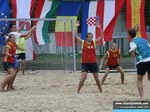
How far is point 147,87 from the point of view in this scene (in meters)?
10.8

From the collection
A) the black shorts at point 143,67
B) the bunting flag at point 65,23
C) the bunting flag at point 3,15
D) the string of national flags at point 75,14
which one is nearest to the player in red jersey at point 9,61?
the black shorts at point 143,67

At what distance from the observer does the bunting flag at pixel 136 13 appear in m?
15.8

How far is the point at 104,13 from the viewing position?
626 inches

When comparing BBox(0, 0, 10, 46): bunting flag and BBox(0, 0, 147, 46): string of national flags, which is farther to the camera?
BBox(0, 0, 147, 46): string of national flags

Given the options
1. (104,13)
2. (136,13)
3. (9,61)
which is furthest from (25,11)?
(9,61)

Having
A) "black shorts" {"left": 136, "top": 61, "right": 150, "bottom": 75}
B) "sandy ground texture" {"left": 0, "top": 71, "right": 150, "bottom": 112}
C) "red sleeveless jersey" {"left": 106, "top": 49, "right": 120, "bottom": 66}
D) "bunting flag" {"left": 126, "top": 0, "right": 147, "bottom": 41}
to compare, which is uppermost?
"bunting flag" {"left": 126, "top": 0, "right": 147, "bottom": 41}

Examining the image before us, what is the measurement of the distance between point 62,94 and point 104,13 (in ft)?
23.2

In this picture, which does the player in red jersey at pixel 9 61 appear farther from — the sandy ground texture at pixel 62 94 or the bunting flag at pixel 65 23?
the bunting flag at pixel 65 23

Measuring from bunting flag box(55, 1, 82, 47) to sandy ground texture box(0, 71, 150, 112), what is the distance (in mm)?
1496

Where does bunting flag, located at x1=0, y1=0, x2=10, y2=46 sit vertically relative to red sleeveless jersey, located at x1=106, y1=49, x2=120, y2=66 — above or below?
above

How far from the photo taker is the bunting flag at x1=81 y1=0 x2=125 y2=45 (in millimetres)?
15859

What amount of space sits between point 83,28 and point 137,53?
781cm

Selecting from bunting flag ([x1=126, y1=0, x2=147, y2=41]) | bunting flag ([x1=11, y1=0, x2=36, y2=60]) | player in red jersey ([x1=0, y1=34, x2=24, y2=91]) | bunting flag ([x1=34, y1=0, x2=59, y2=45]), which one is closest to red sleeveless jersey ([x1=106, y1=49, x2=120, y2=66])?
player in red jersey ([x1=0, y1=34, x2=24, y2=91])

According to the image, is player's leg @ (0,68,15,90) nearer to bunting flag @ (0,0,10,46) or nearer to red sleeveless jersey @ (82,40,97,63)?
red sleeveless jersey @ (82,40,97,63)
